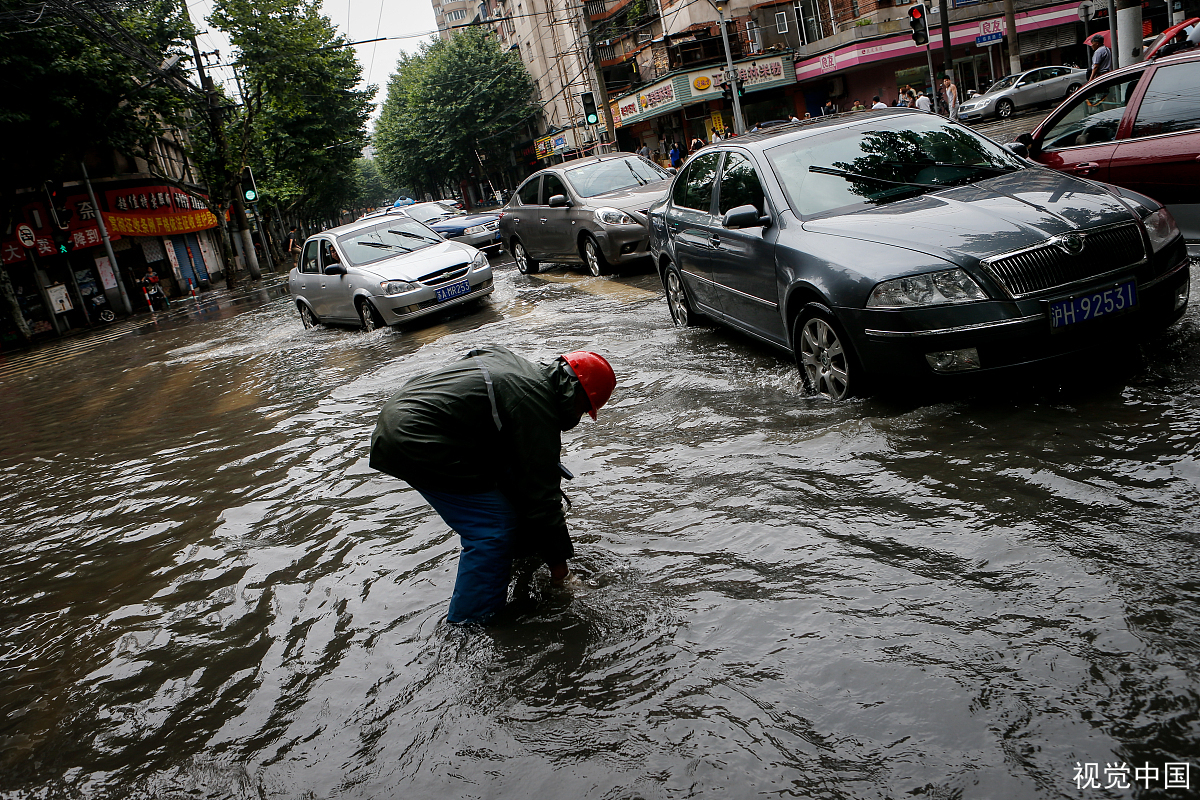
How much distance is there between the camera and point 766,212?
5.68 metres

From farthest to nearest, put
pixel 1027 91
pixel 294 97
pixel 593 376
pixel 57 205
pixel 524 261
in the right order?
1. pixel 294 97
2. pixel 57 205
3. pixel 1027 91
4. pixel 524 261
5. pixel 593 376

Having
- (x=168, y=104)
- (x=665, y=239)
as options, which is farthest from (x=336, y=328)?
(x=168, y=104)

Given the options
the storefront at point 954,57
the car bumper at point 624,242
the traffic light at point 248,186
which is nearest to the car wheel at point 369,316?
the car bumper at point 624,242

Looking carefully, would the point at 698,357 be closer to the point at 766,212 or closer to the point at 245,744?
the point at 766,212

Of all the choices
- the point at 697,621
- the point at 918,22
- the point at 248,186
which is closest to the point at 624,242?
the point at 697,621

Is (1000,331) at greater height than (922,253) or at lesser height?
lesser

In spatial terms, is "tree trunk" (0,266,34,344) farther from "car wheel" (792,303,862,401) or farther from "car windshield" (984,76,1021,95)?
"car windshield" (984,76,1021,95)

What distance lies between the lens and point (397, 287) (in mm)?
11500

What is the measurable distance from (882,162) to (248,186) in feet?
97.4

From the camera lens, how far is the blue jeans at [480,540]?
3355 mm

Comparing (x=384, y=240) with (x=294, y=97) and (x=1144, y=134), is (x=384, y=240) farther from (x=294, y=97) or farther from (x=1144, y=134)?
(x=294, y=97)

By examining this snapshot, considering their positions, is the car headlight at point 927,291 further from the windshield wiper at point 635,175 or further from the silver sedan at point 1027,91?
the silver sedan at point 1027,91

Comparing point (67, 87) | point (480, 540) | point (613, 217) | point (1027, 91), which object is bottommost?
point (480, 540)

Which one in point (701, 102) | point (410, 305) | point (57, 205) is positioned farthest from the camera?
point (701, 102)
